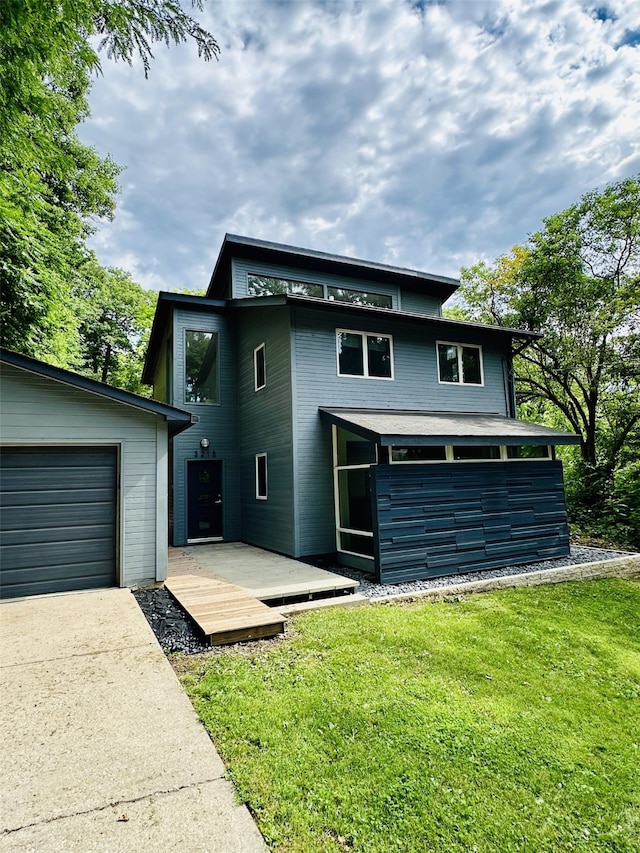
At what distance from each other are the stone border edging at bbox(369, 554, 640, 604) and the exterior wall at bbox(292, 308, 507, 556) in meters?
2.59

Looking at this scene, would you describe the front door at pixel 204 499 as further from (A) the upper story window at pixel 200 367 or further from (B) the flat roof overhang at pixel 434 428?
(B) the flat roof overhang at pixel 434 428

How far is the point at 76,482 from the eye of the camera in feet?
19.8

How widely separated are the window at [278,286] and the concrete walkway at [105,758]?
29.1 feet

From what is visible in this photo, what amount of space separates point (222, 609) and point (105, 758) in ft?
8.28

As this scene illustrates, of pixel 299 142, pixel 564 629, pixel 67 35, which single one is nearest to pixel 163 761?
pixel 564 629

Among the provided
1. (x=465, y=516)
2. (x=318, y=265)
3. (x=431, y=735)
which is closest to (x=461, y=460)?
(x=465, y=516)

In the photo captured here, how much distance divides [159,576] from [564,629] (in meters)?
5.28

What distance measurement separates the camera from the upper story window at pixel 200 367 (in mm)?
11281

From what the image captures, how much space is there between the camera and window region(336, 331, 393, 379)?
9242 millimetres

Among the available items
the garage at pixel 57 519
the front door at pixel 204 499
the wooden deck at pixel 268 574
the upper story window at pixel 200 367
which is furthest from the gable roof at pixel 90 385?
the upper story window at pixel 200 367

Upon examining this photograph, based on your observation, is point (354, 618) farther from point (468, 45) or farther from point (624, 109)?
point (624, 109)

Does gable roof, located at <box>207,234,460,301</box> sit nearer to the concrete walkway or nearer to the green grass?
the green grass

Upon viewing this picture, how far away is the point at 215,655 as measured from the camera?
4.04 meters

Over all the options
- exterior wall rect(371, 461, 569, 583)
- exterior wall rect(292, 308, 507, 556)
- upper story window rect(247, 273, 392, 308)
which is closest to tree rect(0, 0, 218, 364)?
upper story window rect(247, 273, 392, 308)
